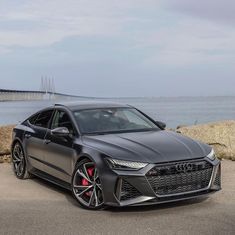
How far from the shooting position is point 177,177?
7.23 metres

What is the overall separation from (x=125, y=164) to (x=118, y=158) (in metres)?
0.13

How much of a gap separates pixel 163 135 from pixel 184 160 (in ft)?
3.18

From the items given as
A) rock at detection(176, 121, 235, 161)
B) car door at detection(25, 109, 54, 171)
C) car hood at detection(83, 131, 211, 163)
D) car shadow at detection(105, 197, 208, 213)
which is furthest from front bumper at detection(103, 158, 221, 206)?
rock at detection(176, 121, 235, 161)

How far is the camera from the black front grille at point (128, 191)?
7133 mm

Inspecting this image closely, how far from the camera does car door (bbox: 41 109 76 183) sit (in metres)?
8.24

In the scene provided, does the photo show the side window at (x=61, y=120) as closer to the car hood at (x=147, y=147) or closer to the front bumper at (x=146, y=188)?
the car hood at (x=147, y=147)

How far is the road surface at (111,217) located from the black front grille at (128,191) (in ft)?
0.83

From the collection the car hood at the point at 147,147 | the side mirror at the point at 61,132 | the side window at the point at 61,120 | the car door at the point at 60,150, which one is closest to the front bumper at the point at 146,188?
the car hood at the point at 147,147

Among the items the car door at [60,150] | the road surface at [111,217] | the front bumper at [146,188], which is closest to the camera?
the road surface at [111,217]

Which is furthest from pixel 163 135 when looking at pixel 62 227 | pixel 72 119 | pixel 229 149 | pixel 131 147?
pixel 229 149

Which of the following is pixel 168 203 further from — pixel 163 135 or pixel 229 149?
pixel 229 149

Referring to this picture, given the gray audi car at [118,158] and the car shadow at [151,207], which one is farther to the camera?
the car shadow at [151,207]

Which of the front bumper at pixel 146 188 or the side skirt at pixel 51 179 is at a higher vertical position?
the front bumper at pixel 146 188

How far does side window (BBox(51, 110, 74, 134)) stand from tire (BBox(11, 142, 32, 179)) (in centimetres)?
126
